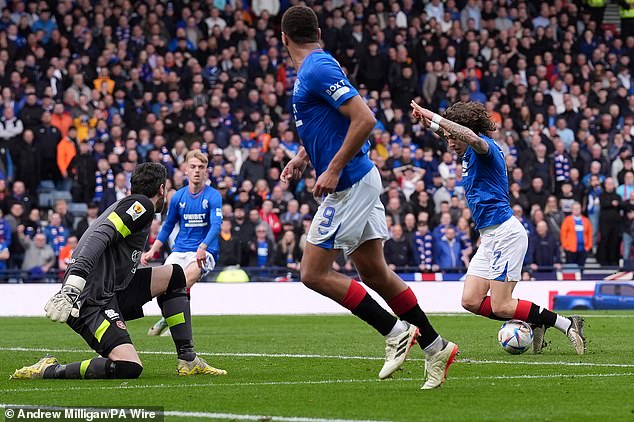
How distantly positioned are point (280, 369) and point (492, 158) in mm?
2696

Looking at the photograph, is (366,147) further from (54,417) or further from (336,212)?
(54,417)

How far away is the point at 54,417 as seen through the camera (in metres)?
7.05

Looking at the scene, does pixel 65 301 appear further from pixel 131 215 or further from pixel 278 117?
pixel 278 117

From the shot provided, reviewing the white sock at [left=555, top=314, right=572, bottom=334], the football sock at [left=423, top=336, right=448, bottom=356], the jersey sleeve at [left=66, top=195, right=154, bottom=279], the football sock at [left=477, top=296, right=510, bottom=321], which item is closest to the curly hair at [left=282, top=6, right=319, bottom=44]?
the jersey sleeve at [left=66, top=195, right=154, bottom=279]

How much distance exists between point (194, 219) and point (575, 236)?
39.2ft

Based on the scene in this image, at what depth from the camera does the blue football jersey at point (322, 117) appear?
849 centimetres

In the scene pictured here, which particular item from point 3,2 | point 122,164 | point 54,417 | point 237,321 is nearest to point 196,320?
point 237,321

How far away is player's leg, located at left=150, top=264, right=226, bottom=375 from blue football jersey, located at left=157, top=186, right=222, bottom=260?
5.27m

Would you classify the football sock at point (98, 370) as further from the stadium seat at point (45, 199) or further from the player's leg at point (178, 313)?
the stadium seat at point (45, 199)

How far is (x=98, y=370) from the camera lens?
31.5 feet

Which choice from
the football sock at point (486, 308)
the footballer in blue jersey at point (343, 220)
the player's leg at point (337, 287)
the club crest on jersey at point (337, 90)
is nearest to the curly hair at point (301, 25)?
the footballer in blue jersey at point (343, 220)

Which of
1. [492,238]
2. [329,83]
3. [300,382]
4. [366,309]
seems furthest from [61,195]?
[329,83]

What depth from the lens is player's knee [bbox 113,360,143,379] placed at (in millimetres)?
9547

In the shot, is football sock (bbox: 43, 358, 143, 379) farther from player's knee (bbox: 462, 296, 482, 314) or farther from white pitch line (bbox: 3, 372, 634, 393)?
player's knee (bbox: 462, 296, 482, 314)
